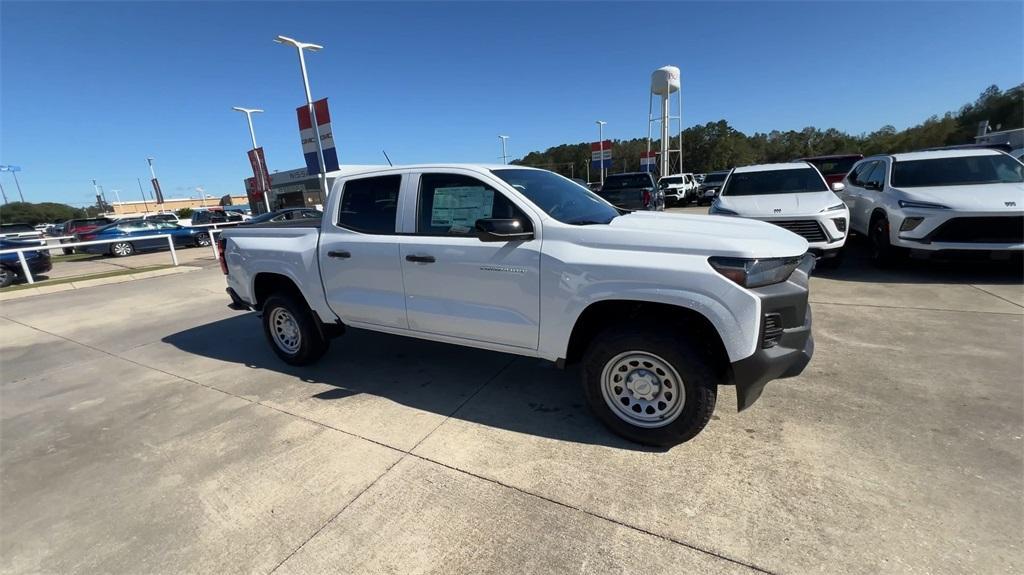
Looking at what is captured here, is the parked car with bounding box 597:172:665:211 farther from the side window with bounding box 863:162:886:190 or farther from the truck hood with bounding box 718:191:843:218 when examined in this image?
the side window with bounding box 863:162:886:190

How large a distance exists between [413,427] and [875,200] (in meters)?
7.74

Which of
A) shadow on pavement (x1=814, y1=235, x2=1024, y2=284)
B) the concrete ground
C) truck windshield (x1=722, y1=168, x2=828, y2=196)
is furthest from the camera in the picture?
truck windshield (x1=722, y1=168, x2=828, y2=196)

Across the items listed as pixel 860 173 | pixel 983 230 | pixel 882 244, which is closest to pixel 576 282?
pixel 983 230

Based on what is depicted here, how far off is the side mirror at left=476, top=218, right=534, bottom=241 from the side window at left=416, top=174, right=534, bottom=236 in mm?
184

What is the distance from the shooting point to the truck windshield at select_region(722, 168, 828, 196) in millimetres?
7707

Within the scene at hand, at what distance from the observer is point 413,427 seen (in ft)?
11.0

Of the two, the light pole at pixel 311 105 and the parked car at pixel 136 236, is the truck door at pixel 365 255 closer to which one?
the light pole at pixel 311 105

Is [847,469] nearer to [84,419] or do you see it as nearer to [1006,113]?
[84,419]

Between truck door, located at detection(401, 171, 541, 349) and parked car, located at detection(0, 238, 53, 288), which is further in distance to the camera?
parked car, located at detection(0, 238, 53, 288)

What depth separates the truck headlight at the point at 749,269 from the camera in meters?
2.54

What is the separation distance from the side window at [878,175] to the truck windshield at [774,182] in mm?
708

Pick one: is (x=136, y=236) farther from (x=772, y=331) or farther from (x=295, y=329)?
(x=772, y=331)

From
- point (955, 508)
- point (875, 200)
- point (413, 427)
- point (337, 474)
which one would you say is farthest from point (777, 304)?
point (875, 200)

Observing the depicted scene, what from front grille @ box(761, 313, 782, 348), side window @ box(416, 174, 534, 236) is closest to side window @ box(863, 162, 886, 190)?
front grille @ box(761, 313, 782, 348)
